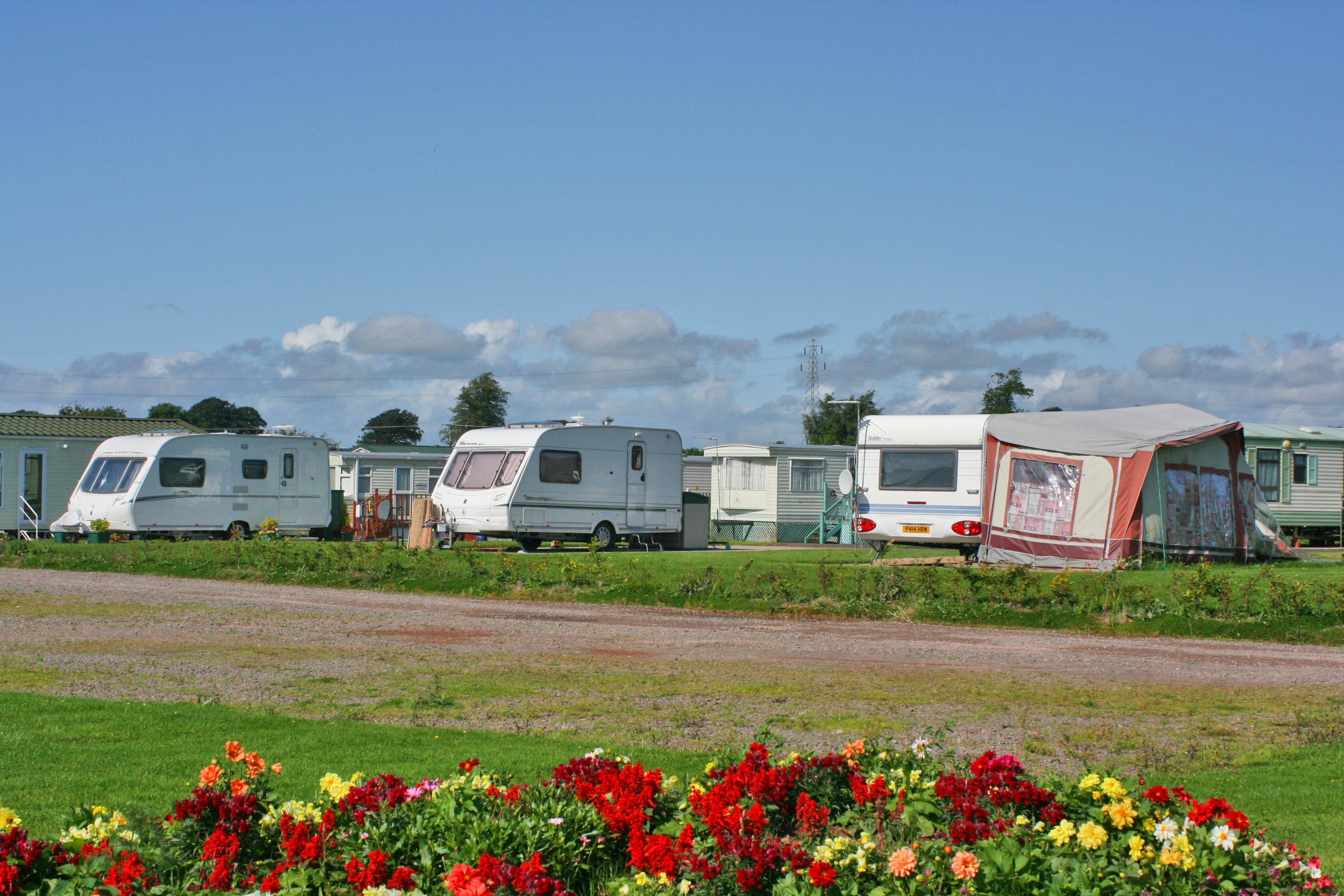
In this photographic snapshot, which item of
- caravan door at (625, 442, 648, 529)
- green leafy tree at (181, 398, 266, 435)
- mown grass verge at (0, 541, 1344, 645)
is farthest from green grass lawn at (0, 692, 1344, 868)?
green leafy tree at (181, 398, 266, 435)

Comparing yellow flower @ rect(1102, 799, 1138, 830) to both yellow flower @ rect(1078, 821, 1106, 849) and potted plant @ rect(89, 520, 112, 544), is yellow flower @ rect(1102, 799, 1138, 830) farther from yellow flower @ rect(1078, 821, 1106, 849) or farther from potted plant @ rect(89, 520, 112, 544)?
potted plant @ rect(89, 520, 112, 544)

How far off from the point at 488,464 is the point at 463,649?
13.5 m

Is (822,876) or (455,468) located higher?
(455,468)

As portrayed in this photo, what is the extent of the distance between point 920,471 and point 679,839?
15.8 meters

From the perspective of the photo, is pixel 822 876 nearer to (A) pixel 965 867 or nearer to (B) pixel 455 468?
(A) pixel 965 867

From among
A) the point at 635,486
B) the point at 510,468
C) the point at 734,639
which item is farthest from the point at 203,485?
the point at 734,639

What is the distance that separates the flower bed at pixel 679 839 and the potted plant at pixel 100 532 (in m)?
20.3

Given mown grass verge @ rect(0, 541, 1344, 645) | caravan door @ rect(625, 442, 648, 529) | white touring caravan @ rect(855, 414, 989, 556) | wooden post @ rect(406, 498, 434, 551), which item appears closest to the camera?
mown grass verge @ rect(0, 541, 1344, 645)

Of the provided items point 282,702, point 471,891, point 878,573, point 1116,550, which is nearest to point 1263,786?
point 471,891

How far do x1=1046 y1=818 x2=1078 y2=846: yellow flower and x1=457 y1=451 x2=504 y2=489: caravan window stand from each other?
1915 centimetres

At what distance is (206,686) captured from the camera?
289 inches

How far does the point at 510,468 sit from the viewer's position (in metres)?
22.1

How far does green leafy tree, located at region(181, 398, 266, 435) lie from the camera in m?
84.7

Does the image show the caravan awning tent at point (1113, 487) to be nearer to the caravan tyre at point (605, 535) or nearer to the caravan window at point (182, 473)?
the caravan tyre at point (605, 535)
